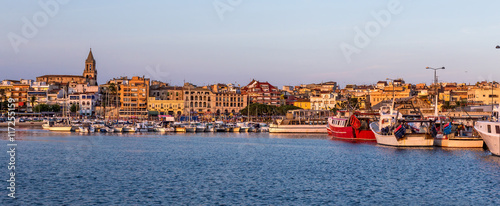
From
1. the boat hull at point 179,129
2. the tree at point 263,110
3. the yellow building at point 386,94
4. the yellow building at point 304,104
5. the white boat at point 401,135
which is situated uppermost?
the yellow building at point 386,94

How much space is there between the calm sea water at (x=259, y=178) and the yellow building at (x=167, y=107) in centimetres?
11958

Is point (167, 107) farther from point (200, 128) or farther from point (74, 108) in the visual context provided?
point (200, 128)

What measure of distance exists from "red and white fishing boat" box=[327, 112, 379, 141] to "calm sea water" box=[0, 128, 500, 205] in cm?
1989

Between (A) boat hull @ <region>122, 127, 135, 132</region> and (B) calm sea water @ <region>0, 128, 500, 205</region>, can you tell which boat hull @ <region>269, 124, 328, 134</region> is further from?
(B) calm sea water @ <region>0, 128, 500, 205</region>

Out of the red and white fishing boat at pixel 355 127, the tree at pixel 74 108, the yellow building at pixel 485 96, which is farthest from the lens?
the tree at pixel 74 108

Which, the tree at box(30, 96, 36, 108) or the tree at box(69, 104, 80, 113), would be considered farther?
the tree at box(30, 96, 36, 108)

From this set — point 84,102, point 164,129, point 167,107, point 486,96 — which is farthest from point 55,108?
point 486,96

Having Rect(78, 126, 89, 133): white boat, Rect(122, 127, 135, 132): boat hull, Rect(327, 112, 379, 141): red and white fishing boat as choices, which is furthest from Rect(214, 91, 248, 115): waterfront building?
Rect(327, 112, 379, 141): red and white fishing boat

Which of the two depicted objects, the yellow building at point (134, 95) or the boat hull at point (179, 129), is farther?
the yellow building at point (134, 95)

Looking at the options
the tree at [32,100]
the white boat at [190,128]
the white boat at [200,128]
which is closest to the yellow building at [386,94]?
the white boat at [200,128]

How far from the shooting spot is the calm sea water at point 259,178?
32.7m

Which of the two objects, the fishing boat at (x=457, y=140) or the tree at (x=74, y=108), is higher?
the tree at (x=74, y=108)

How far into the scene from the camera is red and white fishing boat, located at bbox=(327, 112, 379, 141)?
80.7 m

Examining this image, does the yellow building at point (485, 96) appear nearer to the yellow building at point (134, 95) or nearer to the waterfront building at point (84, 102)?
the yellow building at point (134, 95)
